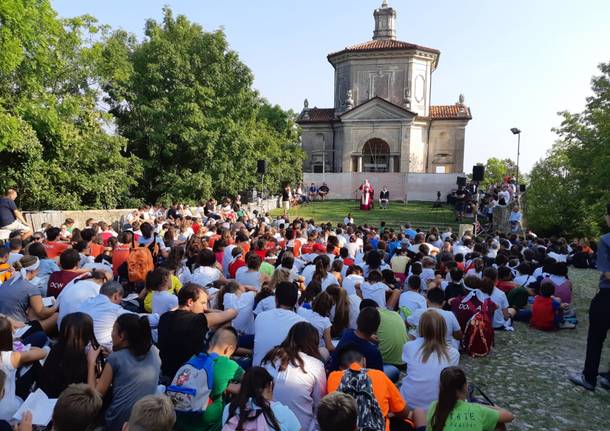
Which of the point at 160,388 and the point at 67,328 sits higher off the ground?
the point at 67,328

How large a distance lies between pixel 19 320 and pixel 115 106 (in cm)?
2360

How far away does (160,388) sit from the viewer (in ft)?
14.1

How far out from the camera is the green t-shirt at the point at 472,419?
135 inches

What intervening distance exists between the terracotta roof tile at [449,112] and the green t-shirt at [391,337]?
137ft

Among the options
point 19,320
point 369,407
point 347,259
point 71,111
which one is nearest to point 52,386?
point 19,320

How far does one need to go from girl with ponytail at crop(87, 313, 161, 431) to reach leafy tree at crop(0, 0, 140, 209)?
48.2ft

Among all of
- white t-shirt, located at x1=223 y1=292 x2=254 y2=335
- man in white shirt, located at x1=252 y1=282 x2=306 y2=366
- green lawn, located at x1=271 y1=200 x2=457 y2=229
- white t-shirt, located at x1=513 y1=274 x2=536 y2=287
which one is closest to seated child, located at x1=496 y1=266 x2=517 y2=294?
white t-shirt, located at x1=513 y1=274 x2=536 y2=287

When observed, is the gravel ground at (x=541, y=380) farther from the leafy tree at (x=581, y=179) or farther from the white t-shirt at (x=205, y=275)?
the leafy tree at (x=581, y=179)

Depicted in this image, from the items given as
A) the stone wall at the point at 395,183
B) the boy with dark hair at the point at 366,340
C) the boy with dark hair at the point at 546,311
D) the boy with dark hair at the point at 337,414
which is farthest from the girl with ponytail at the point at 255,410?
the stone wall at the point at 395,183

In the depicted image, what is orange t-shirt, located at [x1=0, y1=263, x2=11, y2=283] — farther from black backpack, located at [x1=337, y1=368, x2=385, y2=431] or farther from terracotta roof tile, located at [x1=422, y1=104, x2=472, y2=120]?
terracotta roof tile, located at [x1=422, y1=104, x2=472, y2=120]

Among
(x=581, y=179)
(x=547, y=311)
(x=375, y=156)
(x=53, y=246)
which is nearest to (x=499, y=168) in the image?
(x=375, y=156)

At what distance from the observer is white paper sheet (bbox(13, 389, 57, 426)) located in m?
3.54

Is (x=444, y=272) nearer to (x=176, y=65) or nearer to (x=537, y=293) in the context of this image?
(x=537, y=293)

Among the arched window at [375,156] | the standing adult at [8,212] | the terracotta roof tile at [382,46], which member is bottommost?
the standing adult at [8,212]
